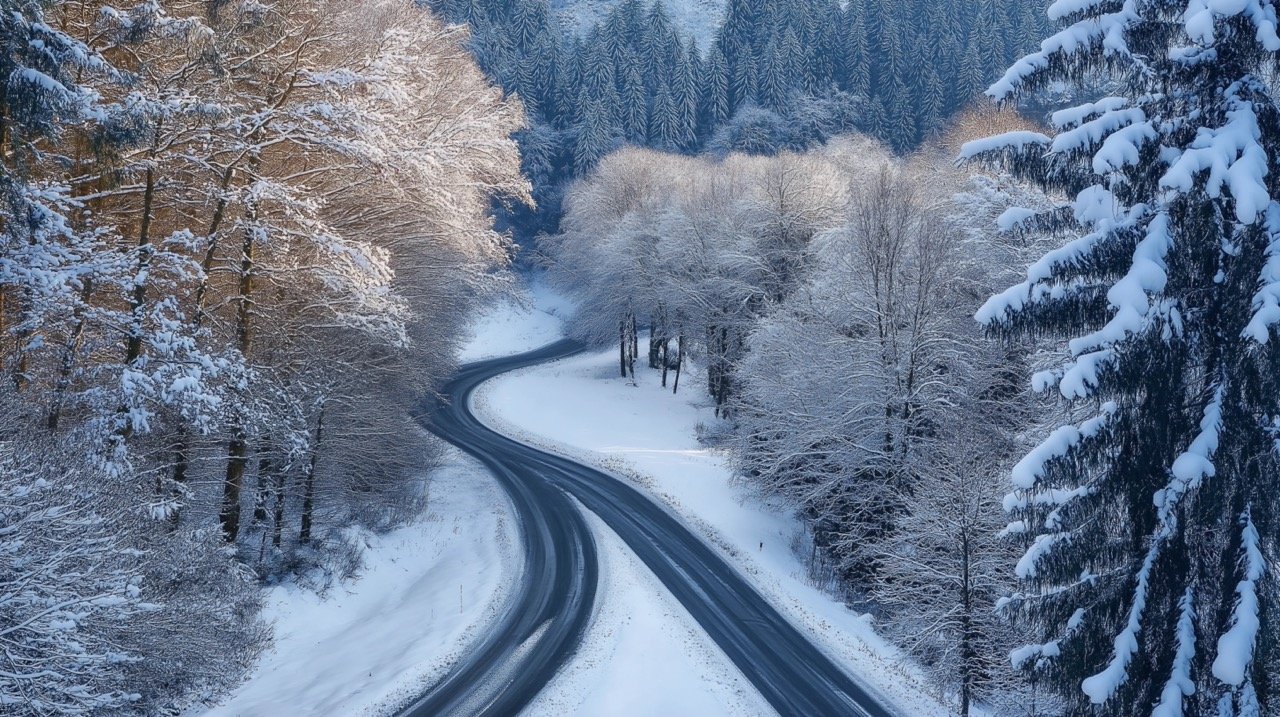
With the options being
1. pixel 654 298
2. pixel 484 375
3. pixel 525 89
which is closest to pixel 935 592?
pixel 654 298

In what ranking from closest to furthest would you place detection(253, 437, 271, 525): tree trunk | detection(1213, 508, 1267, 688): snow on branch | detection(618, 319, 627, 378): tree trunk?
detection(1213, 508, 1267, 688): snow on branch → detection(253, 437, 271, 525): tree trunk → detection(618, 319, 627, 378): tree trunk

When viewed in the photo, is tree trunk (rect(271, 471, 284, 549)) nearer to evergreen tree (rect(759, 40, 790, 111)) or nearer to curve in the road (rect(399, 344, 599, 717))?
curve in the road (rect(399, 344, 599, 717))

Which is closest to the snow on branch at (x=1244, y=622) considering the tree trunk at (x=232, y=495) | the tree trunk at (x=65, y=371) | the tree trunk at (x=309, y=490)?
the tree trunk at (x=65, y=371)

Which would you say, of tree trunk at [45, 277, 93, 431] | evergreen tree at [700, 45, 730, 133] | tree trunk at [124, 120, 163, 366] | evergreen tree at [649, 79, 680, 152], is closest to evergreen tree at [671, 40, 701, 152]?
evergreen tree at [649, 79, 680, 152]

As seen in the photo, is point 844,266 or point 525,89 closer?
point 844,266

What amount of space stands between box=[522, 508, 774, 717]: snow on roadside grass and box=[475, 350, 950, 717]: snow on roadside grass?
9.34 ft

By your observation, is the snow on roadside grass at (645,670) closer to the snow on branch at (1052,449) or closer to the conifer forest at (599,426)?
the conifer forest at (599,426)

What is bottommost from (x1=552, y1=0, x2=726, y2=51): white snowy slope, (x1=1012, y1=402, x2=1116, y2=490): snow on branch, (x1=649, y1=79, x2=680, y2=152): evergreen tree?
(x1=1012, y1=402, x2=1116, y2=490): snow on branch

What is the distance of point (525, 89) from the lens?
264 feet

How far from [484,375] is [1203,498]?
41535 mm

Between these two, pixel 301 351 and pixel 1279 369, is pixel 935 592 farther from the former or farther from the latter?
pixel 301 351

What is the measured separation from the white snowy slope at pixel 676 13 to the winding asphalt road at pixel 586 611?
96960mm

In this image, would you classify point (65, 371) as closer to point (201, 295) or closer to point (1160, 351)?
point (201, 295)

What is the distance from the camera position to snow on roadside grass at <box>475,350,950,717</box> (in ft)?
51.9
